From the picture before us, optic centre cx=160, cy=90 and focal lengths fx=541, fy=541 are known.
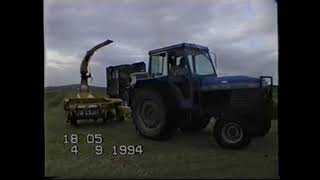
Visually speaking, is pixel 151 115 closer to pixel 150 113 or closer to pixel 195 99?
pixel 150 113

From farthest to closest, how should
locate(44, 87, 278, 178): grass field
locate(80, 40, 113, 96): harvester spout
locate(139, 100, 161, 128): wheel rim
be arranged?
1. locate(139, 100, 161, 128): wheel rim
2. locate(80, 40, 113, 96): harvester spout
3. locate(44, 87, 278, 178): grass field

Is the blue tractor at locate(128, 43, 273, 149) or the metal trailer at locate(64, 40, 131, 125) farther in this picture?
the metal trailer at locate(64, 40, 131, 125)

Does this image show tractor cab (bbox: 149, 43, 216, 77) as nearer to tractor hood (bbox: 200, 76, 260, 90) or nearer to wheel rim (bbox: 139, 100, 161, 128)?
tractor hood (bbox: 200, 76, 260, 90)

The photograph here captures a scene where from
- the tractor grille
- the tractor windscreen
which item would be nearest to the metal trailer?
the tractor windscreen

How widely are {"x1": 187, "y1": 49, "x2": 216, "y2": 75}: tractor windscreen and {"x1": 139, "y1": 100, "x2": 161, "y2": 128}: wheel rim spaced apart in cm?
55

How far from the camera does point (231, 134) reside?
5.39m

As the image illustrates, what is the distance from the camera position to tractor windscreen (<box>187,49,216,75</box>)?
543 centimetres

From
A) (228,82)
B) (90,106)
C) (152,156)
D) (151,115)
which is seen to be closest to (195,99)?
(228,82)

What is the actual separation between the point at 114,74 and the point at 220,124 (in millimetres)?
1188
